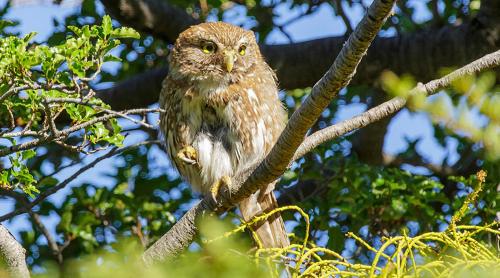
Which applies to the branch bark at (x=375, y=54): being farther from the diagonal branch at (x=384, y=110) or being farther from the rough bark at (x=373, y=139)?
the diagonal branch at (x=384, y=110)

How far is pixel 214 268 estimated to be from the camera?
5.24ft

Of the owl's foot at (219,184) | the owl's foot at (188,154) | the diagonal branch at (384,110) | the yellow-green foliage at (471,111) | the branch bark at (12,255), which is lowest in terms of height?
the owl's foot at (188,154)

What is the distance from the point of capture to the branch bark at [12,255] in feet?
9.34

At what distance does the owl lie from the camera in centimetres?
458

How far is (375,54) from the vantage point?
5.55 m

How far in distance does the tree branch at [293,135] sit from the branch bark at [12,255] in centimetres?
44

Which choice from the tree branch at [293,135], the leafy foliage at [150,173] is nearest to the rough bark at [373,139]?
the leafy foliage at [150,173]

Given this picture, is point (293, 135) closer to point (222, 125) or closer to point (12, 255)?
point (12, 255)

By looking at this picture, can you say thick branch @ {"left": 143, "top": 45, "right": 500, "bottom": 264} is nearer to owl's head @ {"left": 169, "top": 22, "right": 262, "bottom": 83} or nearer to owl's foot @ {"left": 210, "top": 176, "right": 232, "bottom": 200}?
owl's foot @ {"left": 210, "top": 176, "right": 232, "bottom": 200}

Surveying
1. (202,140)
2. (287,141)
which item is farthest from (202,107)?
(287,141)

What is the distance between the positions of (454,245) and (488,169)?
232 cm

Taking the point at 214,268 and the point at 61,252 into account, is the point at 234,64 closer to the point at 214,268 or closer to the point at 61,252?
the point at 61,252

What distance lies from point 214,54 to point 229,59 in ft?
0.53

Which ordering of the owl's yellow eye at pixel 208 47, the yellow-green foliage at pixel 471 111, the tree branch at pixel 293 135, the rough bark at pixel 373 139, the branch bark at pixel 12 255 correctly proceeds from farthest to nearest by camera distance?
the rough bark at pixel 373 139, the owl's yellow eye at pixel 208 47, the branch bark at pixel 12 255, the tree branch at pixel 293 135, the yellow-green foliage at pixel 471 111
